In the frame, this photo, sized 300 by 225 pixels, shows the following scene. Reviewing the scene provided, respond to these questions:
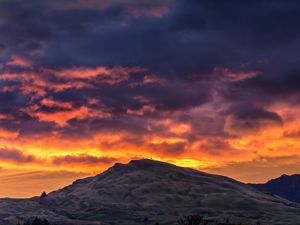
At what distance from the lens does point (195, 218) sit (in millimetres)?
100938
